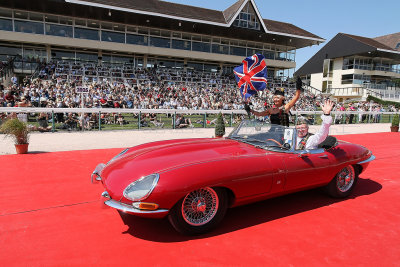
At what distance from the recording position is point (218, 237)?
9.94 feet

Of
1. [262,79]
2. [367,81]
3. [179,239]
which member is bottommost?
[179,239]

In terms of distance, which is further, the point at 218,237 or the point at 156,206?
the point at 218,237

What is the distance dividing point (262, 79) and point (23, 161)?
613 cm

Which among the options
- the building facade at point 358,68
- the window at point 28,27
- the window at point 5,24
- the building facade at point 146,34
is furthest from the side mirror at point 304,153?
the building facade at point 358,68

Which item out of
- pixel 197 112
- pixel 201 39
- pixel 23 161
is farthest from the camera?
pixel 201 39

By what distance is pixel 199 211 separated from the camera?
3008 millimetres

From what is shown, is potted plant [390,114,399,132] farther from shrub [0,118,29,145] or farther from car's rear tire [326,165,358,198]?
shrub [0,118,29,145]

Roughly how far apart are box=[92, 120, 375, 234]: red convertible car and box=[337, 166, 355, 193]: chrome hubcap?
0.11 feet

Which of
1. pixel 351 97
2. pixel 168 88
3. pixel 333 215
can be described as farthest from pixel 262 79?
pixel 351 97

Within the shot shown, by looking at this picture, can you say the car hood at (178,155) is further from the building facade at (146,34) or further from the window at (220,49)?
the window at (220,49)

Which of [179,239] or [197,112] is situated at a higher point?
[197,112]

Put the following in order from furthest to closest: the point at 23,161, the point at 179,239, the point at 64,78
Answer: the point at 64,78 → the point at 23,161 → the point at 179,239

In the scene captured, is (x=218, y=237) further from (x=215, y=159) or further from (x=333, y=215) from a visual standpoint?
(x=333, y=215)

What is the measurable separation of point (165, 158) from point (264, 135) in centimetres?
161
